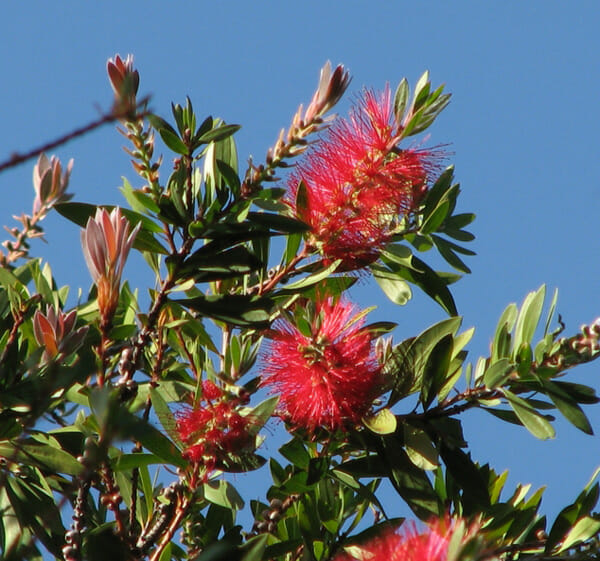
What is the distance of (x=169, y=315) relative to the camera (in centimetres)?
198

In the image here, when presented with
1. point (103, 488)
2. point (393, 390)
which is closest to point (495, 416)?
point (393, 390)

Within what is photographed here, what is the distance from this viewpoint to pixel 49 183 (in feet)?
6.53

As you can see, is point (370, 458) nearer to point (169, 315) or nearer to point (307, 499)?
point (307, 499)

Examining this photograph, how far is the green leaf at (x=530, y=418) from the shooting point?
5.97 ft

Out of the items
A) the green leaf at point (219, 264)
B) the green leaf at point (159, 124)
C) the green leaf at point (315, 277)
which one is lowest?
the green leaf at point (315, 277)

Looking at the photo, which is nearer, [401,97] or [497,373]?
[497,373]

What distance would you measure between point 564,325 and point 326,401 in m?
0.51

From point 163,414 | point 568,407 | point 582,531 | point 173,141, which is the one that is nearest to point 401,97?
point 173,141

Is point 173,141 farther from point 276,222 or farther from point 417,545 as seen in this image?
point 417,545

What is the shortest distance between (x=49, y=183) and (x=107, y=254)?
46cm

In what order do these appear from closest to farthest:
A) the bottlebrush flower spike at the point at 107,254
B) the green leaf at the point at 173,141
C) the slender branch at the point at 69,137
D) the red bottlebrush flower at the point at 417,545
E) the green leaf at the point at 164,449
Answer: the slender branch at the point at 69,137
the red bottlebrush flower at the point at 417,545
the bottlebrush flower spike at the point at 107,254
the green leaf at the point at 164,449
the green leaf at the point at 173,141

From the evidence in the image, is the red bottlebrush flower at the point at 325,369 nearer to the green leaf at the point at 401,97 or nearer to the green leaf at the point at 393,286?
the green leaf at the point at 393,286

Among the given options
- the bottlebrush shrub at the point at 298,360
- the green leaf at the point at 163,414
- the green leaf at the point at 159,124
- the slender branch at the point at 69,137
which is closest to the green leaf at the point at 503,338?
the bottlebrush shrub at the point at 298,360

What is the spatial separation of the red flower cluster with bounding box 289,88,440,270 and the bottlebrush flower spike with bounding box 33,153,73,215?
469 mm
